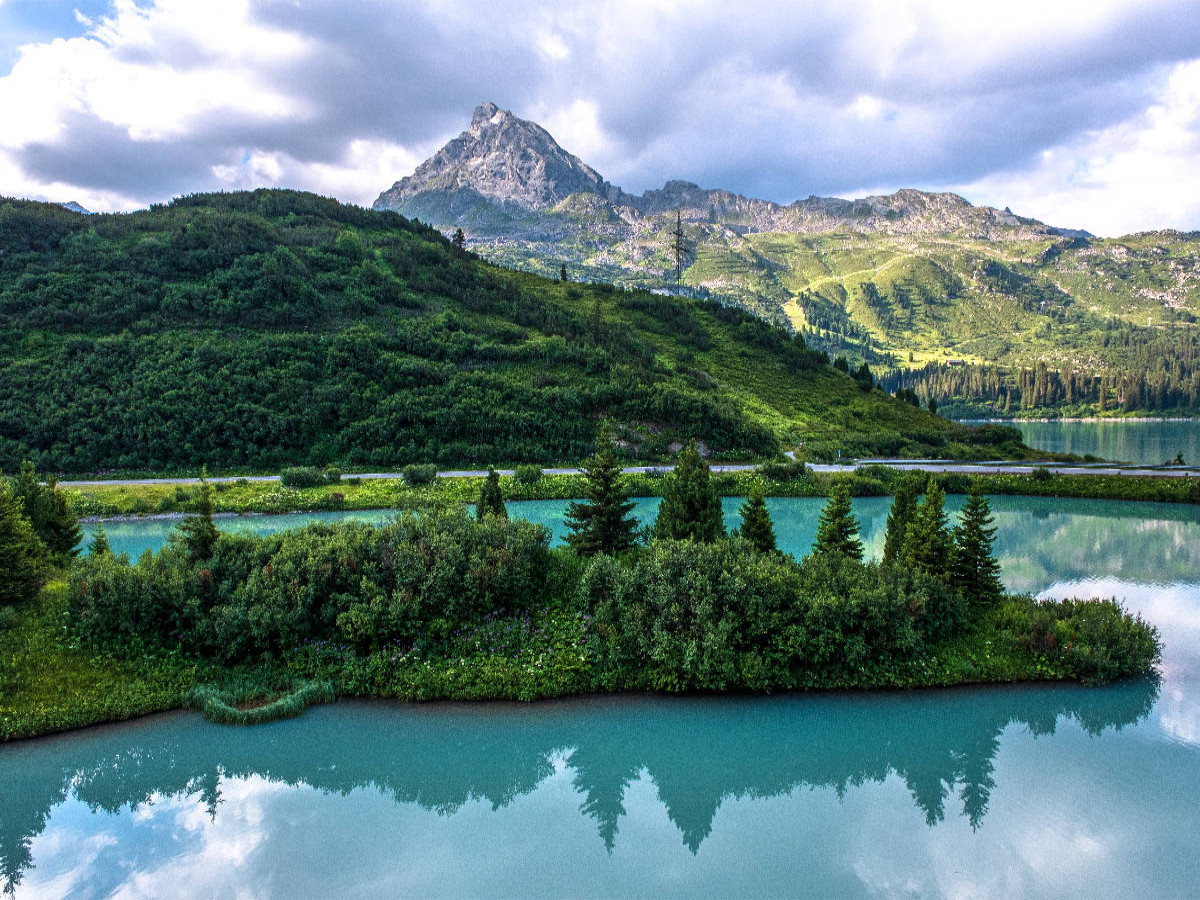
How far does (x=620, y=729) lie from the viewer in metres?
18.3

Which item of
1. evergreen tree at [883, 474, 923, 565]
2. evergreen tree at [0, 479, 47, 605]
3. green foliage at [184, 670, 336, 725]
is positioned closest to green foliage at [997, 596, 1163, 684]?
evergreen tree at [883, 474, 923, 565]

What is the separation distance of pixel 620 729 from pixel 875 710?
7.83 metres

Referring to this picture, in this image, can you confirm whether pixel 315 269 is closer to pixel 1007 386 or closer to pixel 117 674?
pixel 117 674

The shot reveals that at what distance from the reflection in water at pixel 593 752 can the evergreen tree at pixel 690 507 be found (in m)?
7.37

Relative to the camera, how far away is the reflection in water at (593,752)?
636 inches

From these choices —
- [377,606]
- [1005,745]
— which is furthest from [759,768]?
[377,606]

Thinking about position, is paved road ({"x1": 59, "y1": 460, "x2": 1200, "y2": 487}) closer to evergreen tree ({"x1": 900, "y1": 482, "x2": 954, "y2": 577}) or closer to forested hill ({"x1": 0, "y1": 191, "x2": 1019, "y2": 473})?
forested hill ({"x1": 0, "y1": 191, "x2": 1019, "y2": 473})

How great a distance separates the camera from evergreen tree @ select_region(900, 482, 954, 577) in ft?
75.4

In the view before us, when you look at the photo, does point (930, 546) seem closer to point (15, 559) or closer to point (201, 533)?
point (201, 533)

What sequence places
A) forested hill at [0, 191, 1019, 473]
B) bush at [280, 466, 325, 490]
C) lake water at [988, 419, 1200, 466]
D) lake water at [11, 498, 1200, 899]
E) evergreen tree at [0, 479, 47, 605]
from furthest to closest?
lake water at [988, 419, 1200, 466] → forested hill at [0, 191, 1019, 473] → bush at [280, 466, 325, 490] → evergreen tree at [0, 479, 47, 605] → lake water at [11, 498, 1200, 899]

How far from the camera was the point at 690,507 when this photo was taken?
2547 centimetres

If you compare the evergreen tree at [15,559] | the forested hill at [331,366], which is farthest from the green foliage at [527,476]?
the evergreen tree at [15,559]

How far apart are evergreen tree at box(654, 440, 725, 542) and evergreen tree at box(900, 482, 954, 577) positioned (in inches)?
276

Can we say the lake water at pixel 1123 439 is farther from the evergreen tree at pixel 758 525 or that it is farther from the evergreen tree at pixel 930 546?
the evergreen tree at pixel 758 525
